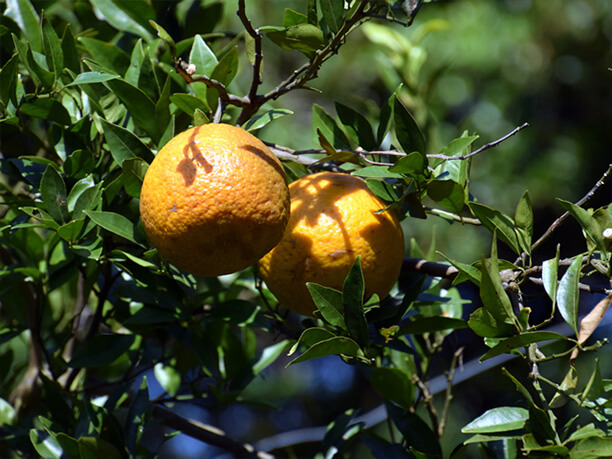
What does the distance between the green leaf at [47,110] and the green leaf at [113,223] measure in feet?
0.59

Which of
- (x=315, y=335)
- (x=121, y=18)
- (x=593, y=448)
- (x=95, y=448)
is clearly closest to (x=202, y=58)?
(x=121, y=18)

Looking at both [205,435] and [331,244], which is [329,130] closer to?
[331,244]

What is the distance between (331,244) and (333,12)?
26 cm

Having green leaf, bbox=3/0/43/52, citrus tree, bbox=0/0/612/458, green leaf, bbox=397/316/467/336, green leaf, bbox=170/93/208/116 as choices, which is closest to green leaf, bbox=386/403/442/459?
citrus tree, bbox=0/0/612/458

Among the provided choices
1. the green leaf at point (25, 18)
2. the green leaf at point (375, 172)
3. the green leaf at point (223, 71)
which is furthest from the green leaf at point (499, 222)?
the green leaf at point (25, 18)

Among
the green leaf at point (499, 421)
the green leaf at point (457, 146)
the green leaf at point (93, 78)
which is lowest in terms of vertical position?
the green leaf at point (499, 421)

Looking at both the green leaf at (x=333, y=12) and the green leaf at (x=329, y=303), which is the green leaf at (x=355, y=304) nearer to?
the green leaf at (x=329, y=303)

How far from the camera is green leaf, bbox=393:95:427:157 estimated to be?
72 cm

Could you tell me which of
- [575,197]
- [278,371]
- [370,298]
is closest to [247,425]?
[278,371]

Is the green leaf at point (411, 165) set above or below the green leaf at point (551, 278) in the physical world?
above

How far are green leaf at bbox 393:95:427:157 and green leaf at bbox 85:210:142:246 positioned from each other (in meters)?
0.33

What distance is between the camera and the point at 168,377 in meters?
1.11

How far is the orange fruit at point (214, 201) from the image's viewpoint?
64 cm

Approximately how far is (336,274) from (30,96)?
437 mm
